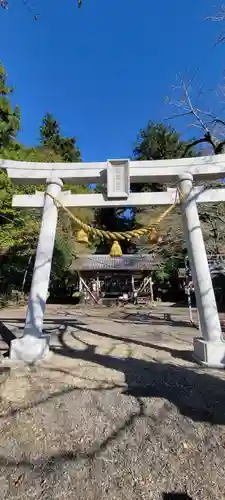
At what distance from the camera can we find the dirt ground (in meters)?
1.67

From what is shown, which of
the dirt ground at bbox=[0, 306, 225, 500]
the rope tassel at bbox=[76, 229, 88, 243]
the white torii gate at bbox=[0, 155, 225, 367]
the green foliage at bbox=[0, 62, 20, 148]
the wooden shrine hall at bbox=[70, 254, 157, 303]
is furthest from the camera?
the wooden shrine hall at bbox=[70, 254, 157, 303]

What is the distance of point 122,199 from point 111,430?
329cm

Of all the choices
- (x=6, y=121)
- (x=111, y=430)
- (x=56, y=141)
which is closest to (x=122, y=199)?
(x=111, y=430)

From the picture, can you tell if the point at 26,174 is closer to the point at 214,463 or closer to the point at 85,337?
the point at 85,337

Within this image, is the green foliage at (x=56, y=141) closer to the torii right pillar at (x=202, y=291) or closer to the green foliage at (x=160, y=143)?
the green foliage at (x=160, y=143)

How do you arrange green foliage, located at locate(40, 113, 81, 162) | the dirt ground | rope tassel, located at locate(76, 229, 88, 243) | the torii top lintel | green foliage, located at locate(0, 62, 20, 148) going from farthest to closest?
1. green foliage, located at locate(40, 113, 81, 162)
2. green foliage, located at locate(0, 62, 20, 148)
3. rope tassel, located at locate(76, 229, 88, 243)
4. the torii top lintel
5. the dirt ground

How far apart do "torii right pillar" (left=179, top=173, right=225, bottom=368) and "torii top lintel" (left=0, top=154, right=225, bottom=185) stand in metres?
0.20

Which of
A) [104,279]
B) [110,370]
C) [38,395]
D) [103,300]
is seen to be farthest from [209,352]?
[104,279]

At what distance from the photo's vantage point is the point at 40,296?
13.1 ft

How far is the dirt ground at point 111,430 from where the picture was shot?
5.46 feet

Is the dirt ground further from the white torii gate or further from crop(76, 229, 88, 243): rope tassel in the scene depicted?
crop(76, 229, 88, 243): rope tassel

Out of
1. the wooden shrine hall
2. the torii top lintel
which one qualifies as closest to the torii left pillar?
the torii top lintel

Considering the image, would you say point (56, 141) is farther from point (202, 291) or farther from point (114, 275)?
point (202, 291)

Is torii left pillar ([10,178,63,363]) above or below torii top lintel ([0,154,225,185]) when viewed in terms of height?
below
